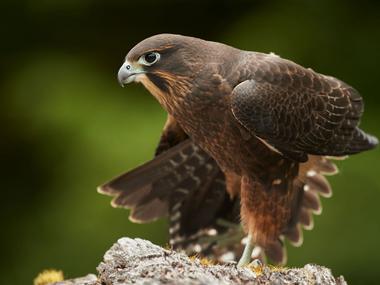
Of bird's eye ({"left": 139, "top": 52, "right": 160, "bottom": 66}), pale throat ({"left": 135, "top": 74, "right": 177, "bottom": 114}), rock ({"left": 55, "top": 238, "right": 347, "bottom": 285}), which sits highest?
bird's eye ({"left": 139, "top": 52, "right": 160, "bottom": 66})

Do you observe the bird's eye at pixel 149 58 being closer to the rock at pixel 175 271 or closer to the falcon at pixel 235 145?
the falcon at pixel 235 145

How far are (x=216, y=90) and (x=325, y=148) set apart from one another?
809mm

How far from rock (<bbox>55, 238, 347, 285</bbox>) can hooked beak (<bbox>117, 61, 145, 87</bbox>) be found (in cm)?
90

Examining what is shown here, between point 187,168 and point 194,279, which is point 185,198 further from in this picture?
point 194,279

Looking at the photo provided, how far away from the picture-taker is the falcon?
4586mm

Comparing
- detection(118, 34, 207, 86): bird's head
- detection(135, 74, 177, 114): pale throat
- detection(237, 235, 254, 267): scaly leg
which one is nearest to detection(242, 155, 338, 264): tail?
detection(237, 235, 254, 267): scaly leg

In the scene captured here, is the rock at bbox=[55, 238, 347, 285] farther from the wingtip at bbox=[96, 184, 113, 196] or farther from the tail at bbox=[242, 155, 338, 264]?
the tail at bbox=[242, 155, 338, 264]

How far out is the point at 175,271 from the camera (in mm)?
3590

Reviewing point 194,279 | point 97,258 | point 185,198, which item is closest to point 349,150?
point 185,198

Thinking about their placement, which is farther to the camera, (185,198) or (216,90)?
(185,198)

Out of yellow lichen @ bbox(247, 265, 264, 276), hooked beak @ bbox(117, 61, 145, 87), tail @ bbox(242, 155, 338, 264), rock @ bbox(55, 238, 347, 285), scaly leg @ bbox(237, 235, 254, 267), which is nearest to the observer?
rock @ bbox(55, 238, 347, 285)

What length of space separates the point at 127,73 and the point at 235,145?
725 millimetres

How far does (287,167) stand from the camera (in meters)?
4.95

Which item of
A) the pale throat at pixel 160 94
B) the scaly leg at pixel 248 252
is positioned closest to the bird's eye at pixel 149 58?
the pale throat at pixel 160 94
